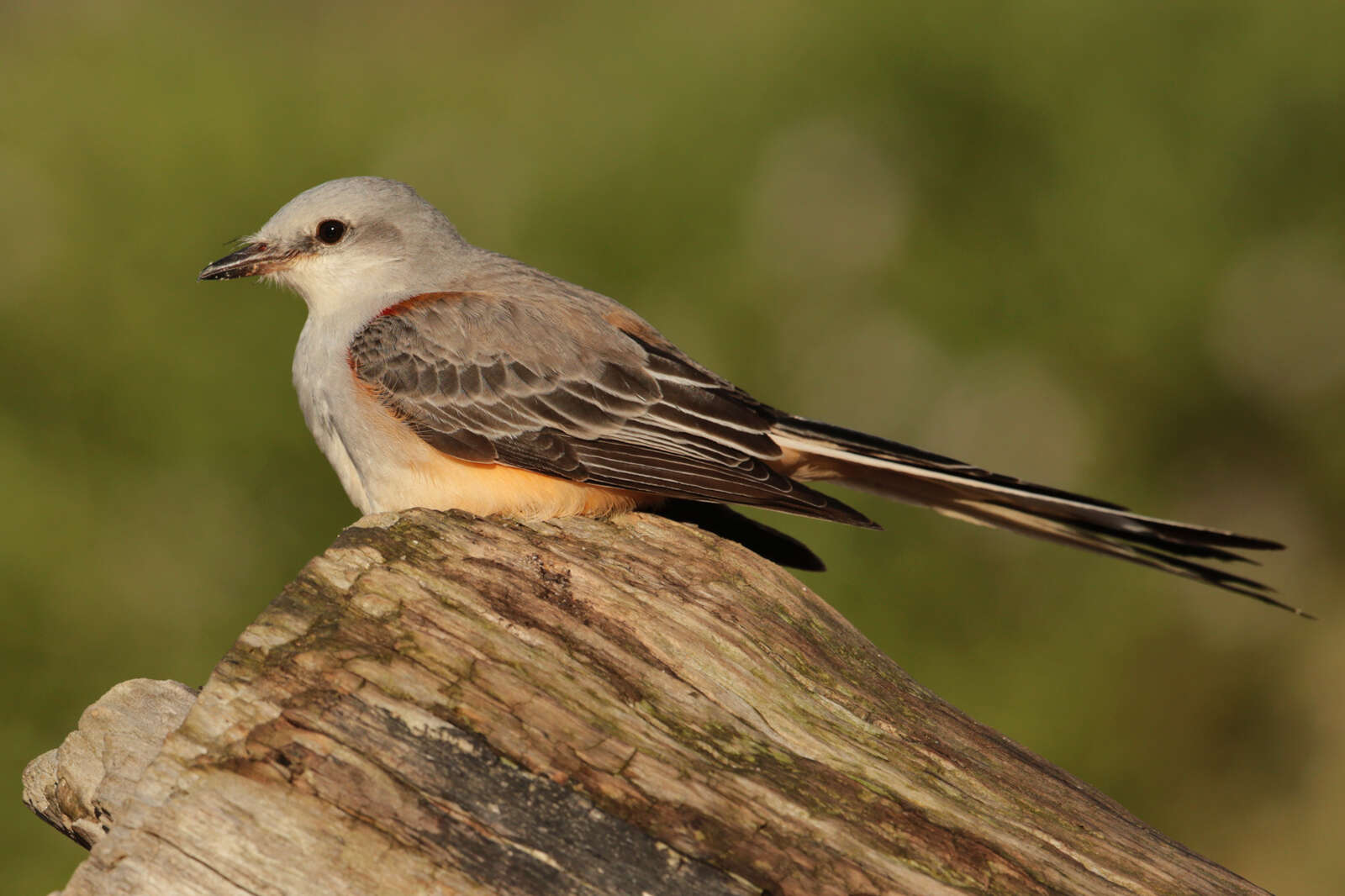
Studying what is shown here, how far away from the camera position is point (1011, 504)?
5.89m

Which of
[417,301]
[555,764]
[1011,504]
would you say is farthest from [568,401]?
[555,764]

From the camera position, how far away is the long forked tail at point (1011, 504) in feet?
18.0

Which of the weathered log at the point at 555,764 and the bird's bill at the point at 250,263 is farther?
the bird's bill at the point at 250,263

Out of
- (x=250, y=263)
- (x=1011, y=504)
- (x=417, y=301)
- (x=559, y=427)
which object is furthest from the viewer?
(x=250, y=263)

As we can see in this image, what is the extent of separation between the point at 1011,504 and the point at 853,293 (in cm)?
457

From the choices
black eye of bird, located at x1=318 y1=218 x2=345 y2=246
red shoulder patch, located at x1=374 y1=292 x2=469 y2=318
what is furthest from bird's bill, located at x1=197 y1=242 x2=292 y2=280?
red shoulder patch, located at x1=374 y1=292 x2=469 y2=318

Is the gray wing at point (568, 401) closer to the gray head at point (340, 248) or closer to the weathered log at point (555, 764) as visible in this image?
the gray head at point (340, 248)

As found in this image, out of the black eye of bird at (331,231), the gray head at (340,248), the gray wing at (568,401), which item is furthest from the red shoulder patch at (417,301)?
the black eye of bird at (331,231)

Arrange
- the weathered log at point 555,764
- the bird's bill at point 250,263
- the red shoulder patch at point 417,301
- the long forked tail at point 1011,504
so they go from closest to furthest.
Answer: the weathered log at point 555,764
the long forked tail at point 1011,504
the red shoulder patch at point 417,301
the bird's bill at point 250,263

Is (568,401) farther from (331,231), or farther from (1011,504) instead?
(1011,504)

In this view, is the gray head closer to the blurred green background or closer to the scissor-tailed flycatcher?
the scissor-tailed flycatcher

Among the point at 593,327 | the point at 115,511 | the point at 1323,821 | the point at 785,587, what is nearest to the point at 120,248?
the point at 115,511

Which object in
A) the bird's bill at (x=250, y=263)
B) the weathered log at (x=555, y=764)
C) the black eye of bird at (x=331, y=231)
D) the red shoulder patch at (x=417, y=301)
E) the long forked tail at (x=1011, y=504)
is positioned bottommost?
the weathered log at (x=555, y=764)

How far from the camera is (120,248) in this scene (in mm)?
9453
